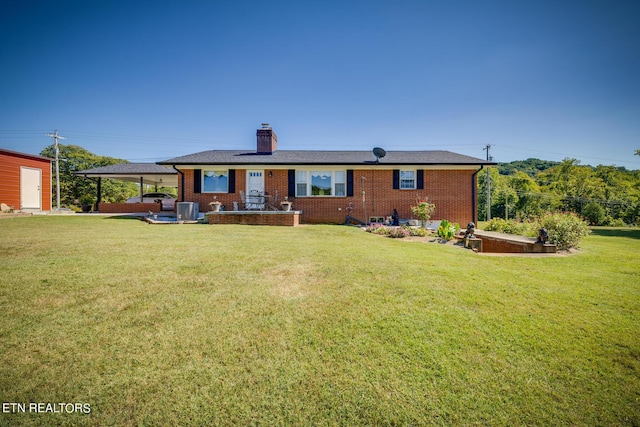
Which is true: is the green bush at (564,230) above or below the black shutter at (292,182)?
below

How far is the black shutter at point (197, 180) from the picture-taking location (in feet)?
50.4

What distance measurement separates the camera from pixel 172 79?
15375mm

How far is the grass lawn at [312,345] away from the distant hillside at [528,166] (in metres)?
77.4

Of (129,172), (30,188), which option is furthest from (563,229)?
(30,188)

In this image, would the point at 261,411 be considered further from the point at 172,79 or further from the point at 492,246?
the point at 172,79

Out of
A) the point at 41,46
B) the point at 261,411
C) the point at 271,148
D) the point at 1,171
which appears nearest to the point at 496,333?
the point at 261,411

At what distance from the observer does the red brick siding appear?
1505 centimetres

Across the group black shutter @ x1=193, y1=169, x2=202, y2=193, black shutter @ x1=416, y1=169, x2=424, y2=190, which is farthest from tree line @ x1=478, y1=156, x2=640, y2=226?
black shutter @ x1=193, y1=169, x2=202, y2=193

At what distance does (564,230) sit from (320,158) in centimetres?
1164

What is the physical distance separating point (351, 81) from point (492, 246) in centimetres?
1166

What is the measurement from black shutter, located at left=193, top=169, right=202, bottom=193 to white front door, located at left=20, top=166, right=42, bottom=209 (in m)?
12.2

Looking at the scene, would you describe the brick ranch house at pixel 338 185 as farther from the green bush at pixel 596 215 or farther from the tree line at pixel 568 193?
the tree line at pixel 568 193


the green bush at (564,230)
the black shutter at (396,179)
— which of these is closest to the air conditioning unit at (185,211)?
the black shutter at (396,179)

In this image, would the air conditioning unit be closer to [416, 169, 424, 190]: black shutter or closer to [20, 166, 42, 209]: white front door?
[416, 169, 424, 190]: black shutter
